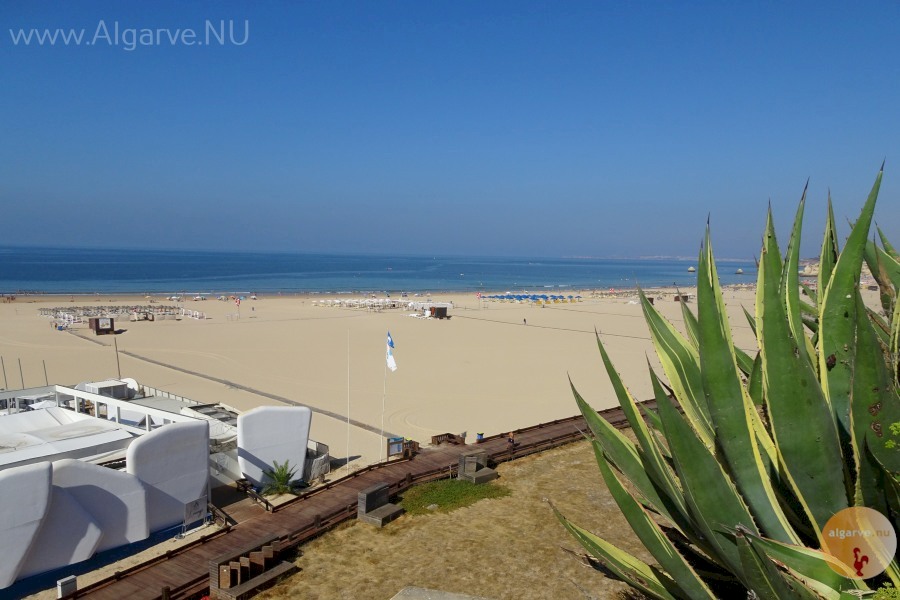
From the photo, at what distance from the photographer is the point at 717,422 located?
10.7 ft

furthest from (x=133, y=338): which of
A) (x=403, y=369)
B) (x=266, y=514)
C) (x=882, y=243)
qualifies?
(x=882, y=243)

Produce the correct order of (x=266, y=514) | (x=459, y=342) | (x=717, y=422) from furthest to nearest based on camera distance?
(x=459, y=342) → (x=266, y=514) → (x=717, y=422)

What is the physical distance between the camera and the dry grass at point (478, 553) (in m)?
7.38

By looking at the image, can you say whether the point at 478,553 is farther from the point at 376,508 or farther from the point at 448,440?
the point at 448,440

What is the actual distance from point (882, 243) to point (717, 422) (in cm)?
389

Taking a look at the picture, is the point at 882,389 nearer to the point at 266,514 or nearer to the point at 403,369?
the point at 266,514

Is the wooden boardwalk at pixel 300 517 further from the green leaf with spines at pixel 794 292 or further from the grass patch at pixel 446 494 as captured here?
the green leaf with spines at pixel 794 292

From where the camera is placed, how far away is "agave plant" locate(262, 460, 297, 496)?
12.4 meters

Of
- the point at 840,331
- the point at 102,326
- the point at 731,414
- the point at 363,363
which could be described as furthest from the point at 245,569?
the point at 102,326

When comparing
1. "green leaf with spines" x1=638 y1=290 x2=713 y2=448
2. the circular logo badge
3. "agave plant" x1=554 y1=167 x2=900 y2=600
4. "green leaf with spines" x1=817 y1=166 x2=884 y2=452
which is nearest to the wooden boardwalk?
"green leaf with spines" x1=638 y1=290 x2=713 y2=448

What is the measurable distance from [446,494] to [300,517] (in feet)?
8.03

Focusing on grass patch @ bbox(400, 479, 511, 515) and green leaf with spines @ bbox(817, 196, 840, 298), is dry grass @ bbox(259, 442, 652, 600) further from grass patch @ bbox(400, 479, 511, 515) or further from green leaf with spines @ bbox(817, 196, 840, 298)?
green leaf with spines @ bbox(817, 196, 840, 298)

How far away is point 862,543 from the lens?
116 inches

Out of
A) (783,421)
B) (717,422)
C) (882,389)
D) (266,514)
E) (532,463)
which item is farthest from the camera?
(532,463)
